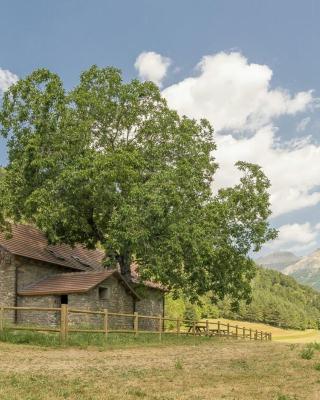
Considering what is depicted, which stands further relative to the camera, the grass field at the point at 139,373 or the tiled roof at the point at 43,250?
the tiled roof at the point at 43,250

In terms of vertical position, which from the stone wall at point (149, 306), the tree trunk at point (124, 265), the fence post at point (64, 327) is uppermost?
the tree trunk at point (124, 265)

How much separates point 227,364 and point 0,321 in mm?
10957

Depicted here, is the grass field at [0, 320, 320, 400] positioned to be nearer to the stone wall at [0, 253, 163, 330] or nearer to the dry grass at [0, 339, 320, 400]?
the dry grass at [0, 339, 320, 400]

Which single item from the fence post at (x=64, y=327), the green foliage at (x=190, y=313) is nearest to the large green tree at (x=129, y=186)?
the fence post at (x=64, y=327)

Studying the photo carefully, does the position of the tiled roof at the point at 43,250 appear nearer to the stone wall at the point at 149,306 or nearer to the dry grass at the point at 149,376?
the stone wall at the point at 149,306

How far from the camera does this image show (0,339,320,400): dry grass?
11.5 meters

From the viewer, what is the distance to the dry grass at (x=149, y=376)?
37.8ft

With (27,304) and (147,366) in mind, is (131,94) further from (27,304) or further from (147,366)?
(147,366)

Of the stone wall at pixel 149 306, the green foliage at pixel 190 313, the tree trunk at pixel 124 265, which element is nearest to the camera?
the tree trunk at pixel 124 265

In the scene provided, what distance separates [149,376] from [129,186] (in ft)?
61.5

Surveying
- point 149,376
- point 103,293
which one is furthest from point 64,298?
point 149,376

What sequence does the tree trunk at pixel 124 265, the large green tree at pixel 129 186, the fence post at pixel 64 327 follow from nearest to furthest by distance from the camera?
the fence post at pixel 64 327 < the large green tree at pixel 129 186 < the tree trunk at pixel 124 265

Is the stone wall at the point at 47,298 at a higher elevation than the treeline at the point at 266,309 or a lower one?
higher

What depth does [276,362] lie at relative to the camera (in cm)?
1758
